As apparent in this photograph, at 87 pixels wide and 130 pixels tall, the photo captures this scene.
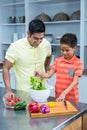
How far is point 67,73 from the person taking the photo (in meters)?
2.10

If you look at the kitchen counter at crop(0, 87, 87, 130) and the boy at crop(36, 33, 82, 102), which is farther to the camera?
the boy at crop(36, 33, 82, 102)

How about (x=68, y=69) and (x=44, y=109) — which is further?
(x=68, y=69)

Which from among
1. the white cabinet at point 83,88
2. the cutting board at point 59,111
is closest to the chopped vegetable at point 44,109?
the cutting board at point 59,111

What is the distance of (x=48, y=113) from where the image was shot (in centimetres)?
144

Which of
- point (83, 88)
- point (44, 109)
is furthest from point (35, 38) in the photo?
point (83, 88)

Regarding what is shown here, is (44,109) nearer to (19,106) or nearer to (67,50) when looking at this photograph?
(19,106)

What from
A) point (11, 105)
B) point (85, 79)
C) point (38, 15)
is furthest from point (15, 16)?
point (11, 105)

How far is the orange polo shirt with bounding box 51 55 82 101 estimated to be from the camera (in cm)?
205

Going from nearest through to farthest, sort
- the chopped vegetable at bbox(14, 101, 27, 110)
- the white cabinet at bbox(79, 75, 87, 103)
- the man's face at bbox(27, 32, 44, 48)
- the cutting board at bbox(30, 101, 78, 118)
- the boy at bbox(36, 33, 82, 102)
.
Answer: the cutting board at bbox(30, 101, 78, 118)
the chopped vegetable at bbox(14, 101, 27, 110)
the man's face at bbox(27, 32, 44, 48)
the boy at bbox(36, 33, 82, 102)
the white cabinet at bbox(79, 75, 87, 103)

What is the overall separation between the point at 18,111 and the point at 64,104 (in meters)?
0.30

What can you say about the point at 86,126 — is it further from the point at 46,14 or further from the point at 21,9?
the point at 21,9

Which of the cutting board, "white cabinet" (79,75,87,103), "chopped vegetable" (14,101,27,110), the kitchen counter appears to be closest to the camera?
the kitchen counter

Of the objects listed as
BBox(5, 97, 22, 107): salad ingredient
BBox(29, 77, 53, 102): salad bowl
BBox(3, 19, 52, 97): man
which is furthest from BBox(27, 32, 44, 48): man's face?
BBox(5, 97, 22, 107): salad ingredient

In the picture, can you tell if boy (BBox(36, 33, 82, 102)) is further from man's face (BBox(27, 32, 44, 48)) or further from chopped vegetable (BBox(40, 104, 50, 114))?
chopped vegetable (BBox(40, 104, 50, 114))
